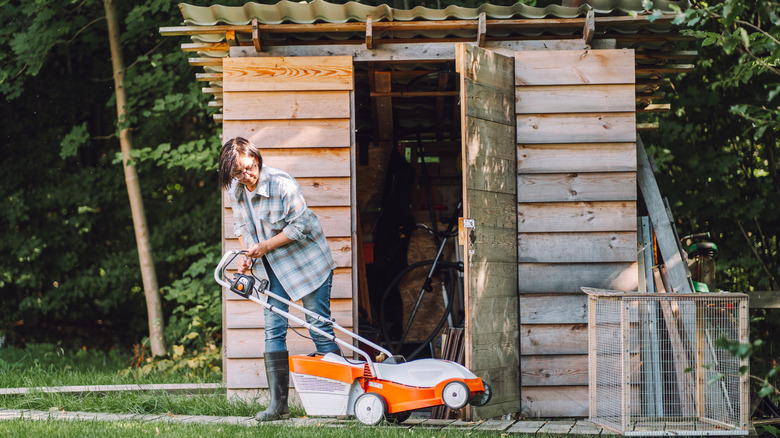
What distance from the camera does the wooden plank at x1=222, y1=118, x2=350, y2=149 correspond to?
16.8 feet

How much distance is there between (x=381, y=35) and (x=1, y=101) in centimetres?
733

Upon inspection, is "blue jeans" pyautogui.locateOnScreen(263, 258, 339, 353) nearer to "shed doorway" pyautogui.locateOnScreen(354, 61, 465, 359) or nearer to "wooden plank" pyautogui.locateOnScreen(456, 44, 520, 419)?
"wooden plank" pyautogui.locateOnScreen(456, 44, 520, 419)

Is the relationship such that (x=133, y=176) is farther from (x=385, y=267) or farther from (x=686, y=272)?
(x=686, y=272)

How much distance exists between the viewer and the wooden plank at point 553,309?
5.02m

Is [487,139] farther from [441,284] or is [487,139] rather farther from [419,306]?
[419,306]

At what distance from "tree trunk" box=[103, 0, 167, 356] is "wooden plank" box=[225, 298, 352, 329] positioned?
414cm

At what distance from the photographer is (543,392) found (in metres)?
5.00

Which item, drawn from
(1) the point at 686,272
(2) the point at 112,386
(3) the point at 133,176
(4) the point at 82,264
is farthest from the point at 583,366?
(4) the point at 82,264

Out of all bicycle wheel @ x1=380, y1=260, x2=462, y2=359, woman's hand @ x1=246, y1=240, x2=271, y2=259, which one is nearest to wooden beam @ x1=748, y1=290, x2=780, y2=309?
bicycle wheel @ x1=380, y1=260, x2=462, y2=359

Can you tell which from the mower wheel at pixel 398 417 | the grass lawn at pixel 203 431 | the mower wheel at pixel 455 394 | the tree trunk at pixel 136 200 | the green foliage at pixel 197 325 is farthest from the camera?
the tree trunk at pixel 136 200

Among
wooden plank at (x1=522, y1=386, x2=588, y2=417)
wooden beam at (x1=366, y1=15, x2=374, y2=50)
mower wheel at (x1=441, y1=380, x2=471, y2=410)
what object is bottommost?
wooden plank at (x1=522, y1=386, x2=588, y2=417)

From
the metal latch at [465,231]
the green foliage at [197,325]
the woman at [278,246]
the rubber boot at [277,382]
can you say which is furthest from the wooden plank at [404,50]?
the green foliage at [197,325]

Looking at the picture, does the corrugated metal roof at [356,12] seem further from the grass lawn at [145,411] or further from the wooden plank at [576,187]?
the grass lawn at [145,411]

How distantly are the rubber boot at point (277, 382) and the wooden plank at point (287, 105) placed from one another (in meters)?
1.59
